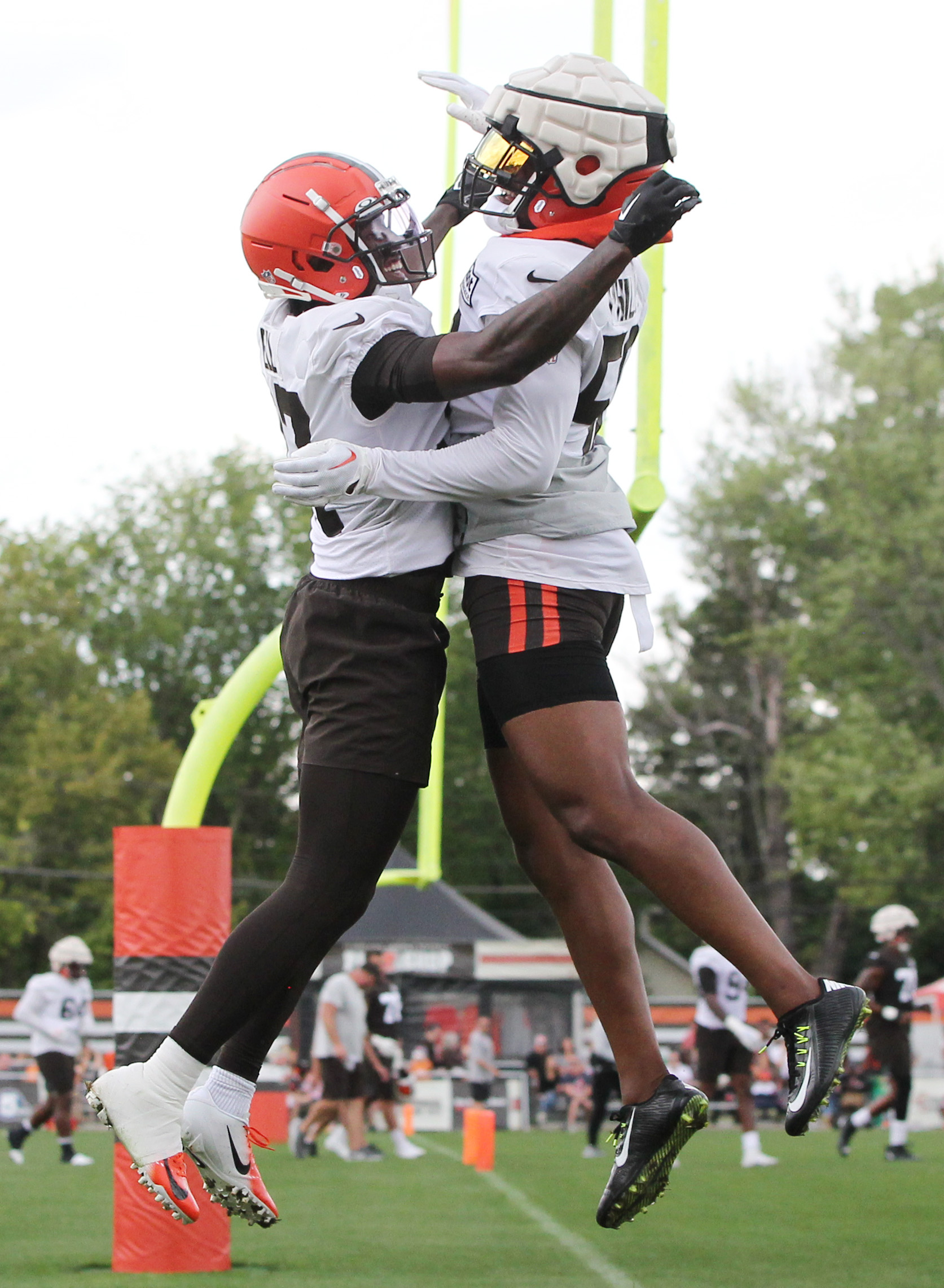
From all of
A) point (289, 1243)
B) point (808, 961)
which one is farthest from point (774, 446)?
point (289, 1243)

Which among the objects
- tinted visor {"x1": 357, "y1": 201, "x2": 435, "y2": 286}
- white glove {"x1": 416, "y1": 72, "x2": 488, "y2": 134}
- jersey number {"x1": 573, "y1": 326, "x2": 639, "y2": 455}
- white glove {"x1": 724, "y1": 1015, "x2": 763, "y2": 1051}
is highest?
white glove {"x1": 416, "y1": 72, "x2": 488, "y2": 134}

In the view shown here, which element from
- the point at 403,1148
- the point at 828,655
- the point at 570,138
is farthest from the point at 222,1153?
the point at 828,655

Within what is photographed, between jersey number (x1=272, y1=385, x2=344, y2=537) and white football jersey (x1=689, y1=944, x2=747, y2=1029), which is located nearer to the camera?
jersey number (x1=272, y1=385, x2=344, y2=537)

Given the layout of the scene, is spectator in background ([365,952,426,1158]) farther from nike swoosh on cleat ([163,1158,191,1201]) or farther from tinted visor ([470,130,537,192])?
tinted visor ([470,130,537,192])

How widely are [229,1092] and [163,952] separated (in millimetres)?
3016

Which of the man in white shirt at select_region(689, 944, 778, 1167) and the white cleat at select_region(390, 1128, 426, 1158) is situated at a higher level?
the man in white shirt at select_region(689, 944, 778, 1167)

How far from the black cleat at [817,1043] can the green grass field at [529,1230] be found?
3.43 metres

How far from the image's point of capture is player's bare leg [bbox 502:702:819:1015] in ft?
10.4

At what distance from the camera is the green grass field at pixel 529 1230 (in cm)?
659

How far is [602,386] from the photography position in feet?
11.2

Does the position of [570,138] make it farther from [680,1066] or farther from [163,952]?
[680,1066]

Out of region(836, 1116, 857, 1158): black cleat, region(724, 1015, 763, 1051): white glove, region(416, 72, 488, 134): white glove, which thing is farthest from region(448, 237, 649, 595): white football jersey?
region(836, 1116, 857, 1158): black cleat

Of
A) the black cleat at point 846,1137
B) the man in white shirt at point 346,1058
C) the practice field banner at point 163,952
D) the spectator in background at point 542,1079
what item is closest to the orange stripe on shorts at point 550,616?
the practice field banner at point 163,952

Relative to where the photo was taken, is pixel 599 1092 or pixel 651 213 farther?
pixel 599 1092
